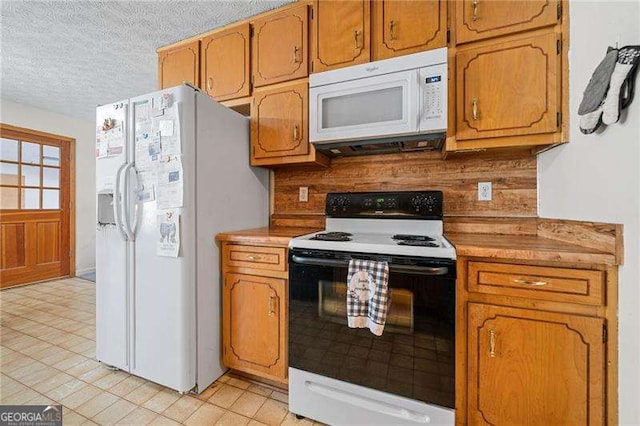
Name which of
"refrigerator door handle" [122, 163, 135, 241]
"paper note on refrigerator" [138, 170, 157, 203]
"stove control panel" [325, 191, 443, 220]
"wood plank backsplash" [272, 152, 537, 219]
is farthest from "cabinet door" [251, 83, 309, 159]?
"refrigerator door handle" [122, 163, 135, 241]

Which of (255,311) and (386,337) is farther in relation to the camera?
(255,311)

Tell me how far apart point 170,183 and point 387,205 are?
1306mm

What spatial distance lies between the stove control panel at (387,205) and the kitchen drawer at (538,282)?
0.54 meters

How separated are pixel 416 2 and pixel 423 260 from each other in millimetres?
1433

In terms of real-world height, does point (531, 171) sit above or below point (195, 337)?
above

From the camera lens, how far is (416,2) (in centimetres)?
151

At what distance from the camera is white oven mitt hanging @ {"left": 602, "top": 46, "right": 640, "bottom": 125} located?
0.87 metres

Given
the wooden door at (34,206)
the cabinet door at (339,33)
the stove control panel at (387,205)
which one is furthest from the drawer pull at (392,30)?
the wooden door at (34,206)

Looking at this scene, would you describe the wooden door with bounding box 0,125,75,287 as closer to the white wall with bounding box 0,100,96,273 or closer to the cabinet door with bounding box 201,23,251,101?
the white wall with bounding box 0,100,96,273

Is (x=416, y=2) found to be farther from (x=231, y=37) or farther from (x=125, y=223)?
(x=125, y=223)

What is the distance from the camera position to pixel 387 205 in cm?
175

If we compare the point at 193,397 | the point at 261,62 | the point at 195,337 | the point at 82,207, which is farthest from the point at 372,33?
the point at 82,207

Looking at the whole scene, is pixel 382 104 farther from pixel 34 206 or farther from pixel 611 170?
pixel 34 206

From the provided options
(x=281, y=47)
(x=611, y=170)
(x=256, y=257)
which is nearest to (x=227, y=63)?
(x=281, y=47)
